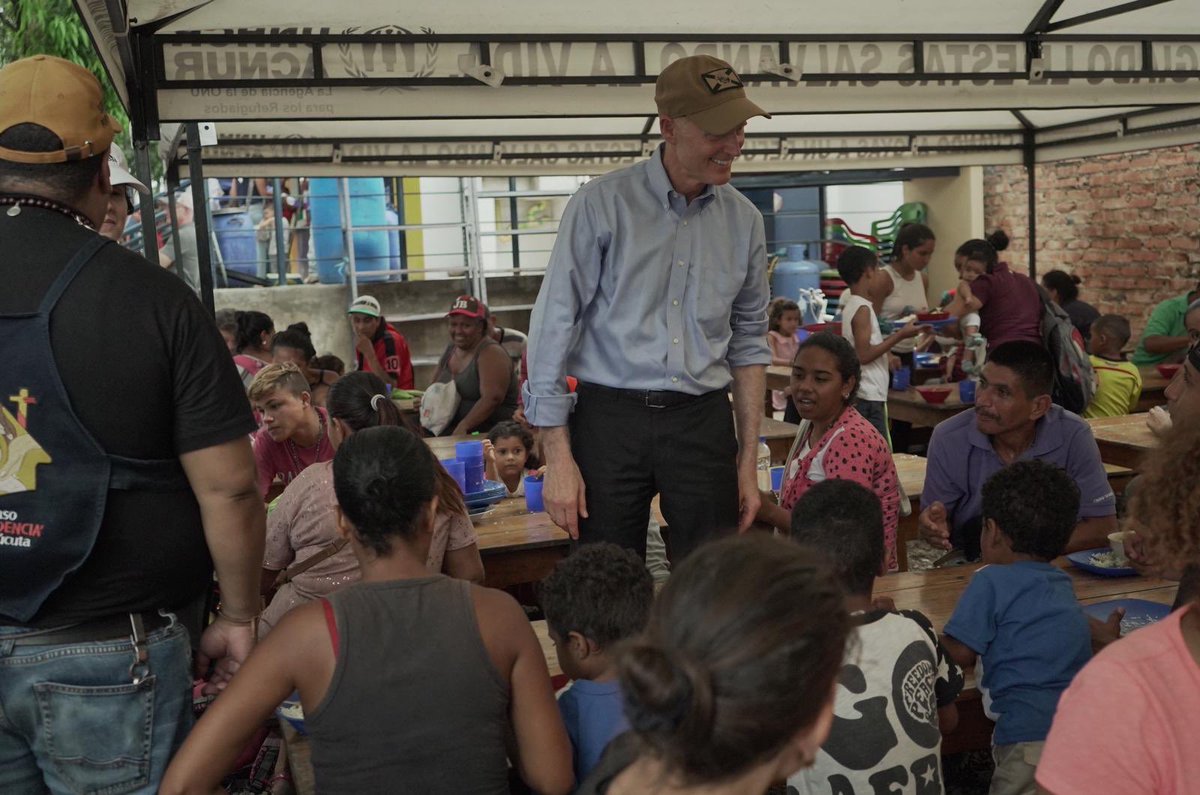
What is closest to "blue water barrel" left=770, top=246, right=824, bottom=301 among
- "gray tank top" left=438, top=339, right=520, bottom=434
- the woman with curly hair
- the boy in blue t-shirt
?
"gray tank top" left=438, top=339, right=520, bottom=434

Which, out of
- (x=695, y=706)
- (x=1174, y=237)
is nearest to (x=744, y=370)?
(x=695, y=706)

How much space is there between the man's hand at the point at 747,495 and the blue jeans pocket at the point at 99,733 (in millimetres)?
1507

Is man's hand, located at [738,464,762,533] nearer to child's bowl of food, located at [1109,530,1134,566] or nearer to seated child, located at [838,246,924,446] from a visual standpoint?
child's bowl of food, located at [1109,530,1134,566]

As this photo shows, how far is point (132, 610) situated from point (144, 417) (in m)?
0.32

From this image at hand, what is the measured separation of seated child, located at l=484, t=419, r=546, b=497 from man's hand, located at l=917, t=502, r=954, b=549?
1717mm

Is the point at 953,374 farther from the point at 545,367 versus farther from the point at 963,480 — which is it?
the point at 545,367

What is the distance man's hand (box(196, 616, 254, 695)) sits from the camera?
212 centimetres

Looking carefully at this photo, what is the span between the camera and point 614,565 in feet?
8.18

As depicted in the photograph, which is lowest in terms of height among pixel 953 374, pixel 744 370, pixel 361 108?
pixel 953 374

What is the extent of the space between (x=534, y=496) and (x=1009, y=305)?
153 inches

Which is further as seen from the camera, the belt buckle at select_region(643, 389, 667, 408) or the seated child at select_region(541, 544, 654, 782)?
the belt buckle at select_region(643, 389, 667, 408)

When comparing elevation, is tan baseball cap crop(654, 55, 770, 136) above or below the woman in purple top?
above

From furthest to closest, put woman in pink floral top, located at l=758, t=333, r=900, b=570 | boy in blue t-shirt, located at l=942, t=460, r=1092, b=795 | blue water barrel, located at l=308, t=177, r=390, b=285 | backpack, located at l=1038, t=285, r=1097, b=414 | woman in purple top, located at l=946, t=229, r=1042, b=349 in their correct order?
blue water barrel, located at l=308, t=177, r=390, b=285 → woman in purple top, located at l=946, t=229, r=1042, b=349 → backpack, located at l=1038, t=285, r=1097, b=414 → woman in pink floral top, located at l=758, t=333, r=900, b=570 → boy in blue t-shirt, located at l=942, t=460, r=1092, b=795

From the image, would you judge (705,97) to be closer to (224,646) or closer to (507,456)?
(224,646)
